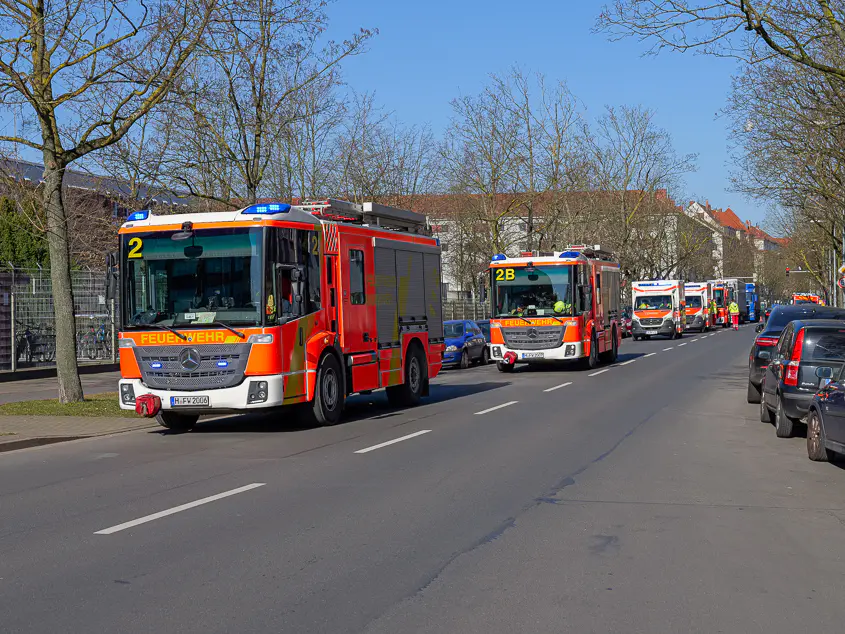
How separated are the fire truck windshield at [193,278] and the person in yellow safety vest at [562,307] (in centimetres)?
1487

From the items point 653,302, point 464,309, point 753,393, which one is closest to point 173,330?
point 753,393

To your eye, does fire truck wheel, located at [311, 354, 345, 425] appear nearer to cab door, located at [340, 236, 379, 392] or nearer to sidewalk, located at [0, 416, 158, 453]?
cab door, located at [340, 236, 379, 392]

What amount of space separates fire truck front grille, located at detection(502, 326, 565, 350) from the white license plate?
1510 centimetres

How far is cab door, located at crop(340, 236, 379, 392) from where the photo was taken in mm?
16641

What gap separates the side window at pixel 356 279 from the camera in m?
16.9

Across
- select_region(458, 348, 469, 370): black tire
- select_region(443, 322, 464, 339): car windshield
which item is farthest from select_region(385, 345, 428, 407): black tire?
select_region(443, 322, 464, 339): car windshield

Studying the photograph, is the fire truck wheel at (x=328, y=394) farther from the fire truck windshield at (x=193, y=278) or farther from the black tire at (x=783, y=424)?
the black tire at (x=783, y=424)

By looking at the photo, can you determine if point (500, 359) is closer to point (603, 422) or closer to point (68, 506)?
point (603, 422)

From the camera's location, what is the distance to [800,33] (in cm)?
2045

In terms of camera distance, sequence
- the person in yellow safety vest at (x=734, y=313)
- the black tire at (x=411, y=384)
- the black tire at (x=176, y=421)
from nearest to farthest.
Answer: the black tire at (x=176, y=421) → the black tire at (x=411, y=384) → the person in yellow safety vest at (x=734, y=313)

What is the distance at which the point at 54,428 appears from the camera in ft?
51.4

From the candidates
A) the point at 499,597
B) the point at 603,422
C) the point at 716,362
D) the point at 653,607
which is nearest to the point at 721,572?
the point at 653,607

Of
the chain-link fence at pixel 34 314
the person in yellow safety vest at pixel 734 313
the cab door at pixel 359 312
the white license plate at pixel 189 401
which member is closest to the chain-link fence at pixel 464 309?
the chain-link fence at pixel 34 314

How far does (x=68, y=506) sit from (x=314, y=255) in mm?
7090
